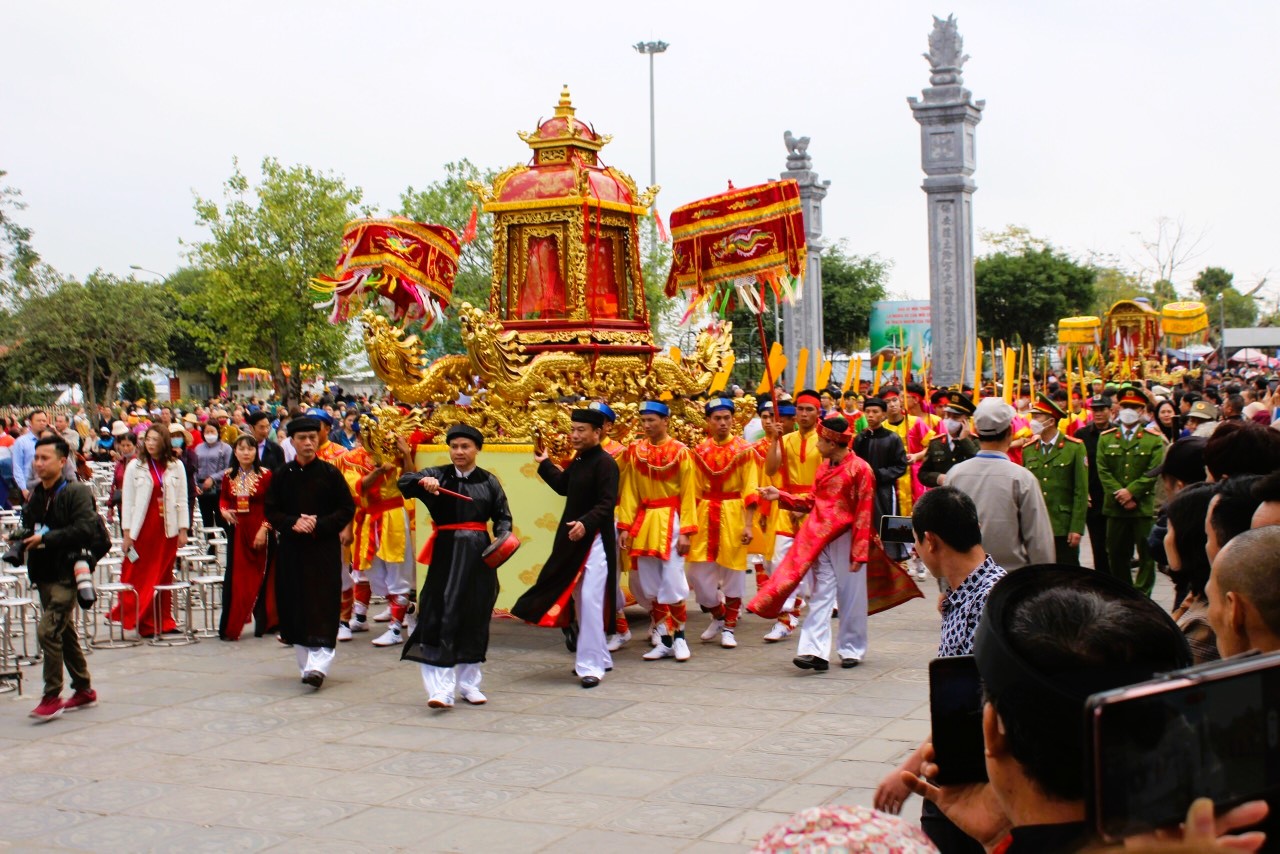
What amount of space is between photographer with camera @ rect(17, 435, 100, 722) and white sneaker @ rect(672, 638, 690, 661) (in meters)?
3.90

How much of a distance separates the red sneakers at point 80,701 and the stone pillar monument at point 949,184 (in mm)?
17578

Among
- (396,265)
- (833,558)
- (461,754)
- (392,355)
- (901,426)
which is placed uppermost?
(396,265)

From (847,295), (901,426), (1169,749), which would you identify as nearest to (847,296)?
(847,295)

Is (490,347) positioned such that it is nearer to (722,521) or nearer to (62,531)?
(722,521)

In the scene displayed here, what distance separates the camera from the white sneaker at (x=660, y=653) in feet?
31.6

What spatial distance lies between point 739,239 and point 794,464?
6.60 ft

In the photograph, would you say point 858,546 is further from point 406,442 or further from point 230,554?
point 230,554

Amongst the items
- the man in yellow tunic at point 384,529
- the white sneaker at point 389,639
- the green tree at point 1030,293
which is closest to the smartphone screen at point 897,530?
the man in yellow tunic at point 384,529

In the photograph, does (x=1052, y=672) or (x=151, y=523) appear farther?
(x=151, y=523)

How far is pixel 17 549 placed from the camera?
26.5 feet

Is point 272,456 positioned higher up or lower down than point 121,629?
higher up


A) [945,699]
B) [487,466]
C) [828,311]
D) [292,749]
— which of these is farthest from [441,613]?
[828,311]

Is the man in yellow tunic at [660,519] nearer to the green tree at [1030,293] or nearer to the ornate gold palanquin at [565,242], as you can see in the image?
the ornate gold palanquin at [565,242]

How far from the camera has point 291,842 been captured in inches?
225
